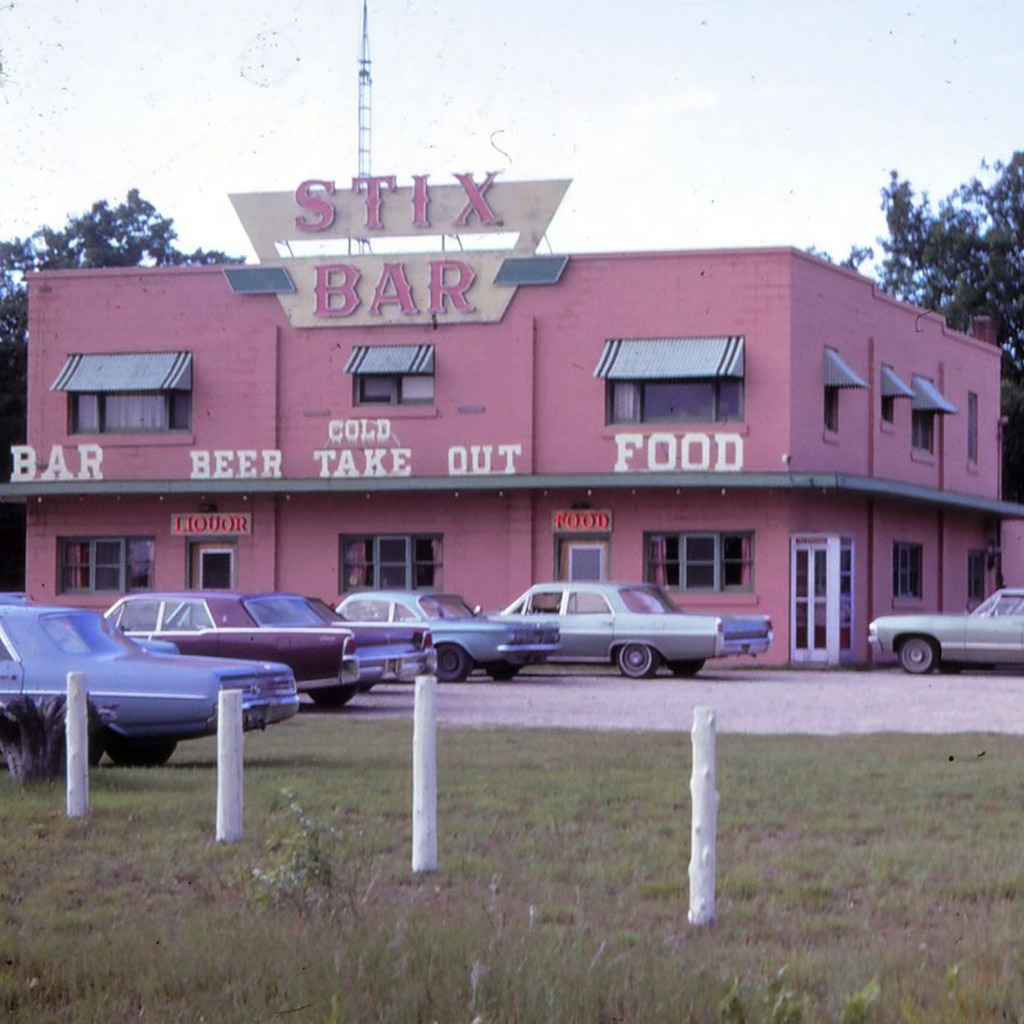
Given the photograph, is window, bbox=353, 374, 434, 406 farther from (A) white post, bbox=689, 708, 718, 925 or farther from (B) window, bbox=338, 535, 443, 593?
(A) white post, bbox=689, 708, 718, 925

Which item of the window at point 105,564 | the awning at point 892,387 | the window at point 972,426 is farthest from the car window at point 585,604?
the window at point 972,426

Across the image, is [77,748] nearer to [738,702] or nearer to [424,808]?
[424,808]

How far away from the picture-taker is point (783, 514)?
3672 centimetres

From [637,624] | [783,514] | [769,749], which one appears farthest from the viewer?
[783,514]

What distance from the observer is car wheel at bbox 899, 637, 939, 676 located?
33625mm

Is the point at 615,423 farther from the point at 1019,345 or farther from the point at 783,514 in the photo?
the point at 1019,345

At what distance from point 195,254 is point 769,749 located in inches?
2153

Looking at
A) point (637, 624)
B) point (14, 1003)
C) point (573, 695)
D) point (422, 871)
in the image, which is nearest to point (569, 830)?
point (422, 871)

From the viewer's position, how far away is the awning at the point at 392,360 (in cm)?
3816

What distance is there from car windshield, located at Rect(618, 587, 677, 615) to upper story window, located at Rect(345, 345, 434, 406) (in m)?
8.29

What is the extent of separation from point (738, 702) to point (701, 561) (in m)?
12.8

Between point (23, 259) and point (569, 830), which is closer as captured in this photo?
point (569, 830)

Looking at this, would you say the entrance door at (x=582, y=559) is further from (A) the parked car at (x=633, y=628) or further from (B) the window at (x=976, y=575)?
(B) the window at (x=976, y=575)

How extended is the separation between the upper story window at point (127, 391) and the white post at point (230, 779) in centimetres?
2839
